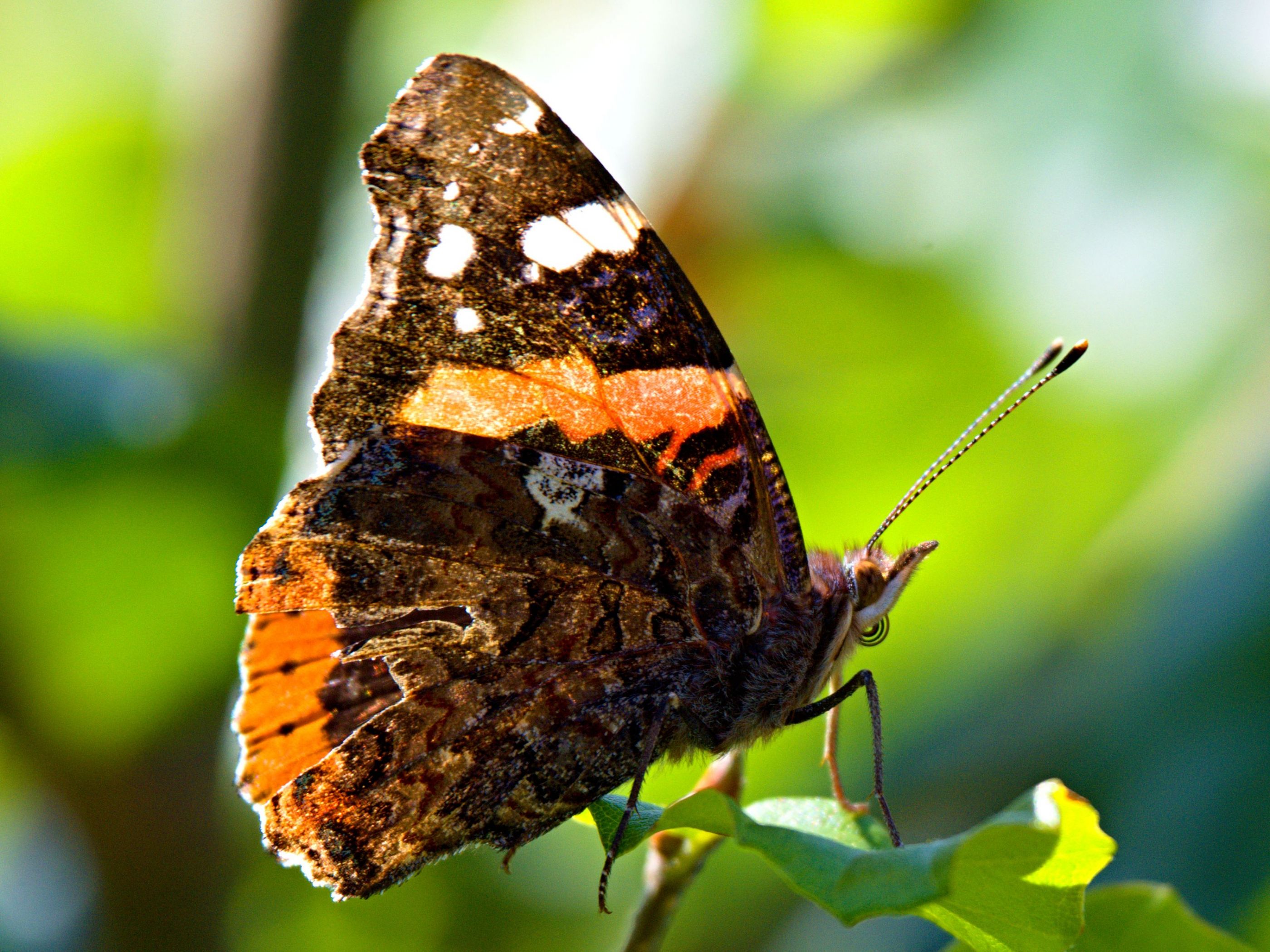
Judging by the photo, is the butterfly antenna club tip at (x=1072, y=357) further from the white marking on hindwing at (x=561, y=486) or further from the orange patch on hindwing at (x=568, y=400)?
the white marking on hindwing at (x=561, y=486)

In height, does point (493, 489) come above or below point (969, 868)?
below

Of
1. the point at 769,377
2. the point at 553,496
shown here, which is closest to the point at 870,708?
the point at 553,496

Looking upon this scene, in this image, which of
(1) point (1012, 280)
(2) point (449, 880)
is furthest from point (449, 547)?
(1) point (1012, 280)

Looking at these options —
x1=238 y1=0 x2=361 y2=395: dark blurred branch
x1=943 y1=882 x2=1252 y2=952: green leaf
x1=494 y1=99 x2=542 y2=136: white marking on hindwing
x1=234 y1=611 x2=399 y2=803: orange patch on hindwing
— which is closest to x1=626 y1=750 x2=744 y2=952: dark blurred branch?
x1=943 y1=882 x2=1252 y2=952: green leaf

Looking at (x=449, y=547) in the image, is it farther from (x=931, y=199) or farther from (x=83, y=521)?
(x=931, y=199)

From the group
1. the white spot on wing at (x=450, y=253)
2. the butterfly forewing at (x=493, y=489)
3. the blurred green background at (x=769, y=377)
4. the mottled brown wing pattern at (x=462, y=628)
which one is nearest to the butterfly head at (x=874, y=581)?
the butterfly forewing at (x=493, y=489)

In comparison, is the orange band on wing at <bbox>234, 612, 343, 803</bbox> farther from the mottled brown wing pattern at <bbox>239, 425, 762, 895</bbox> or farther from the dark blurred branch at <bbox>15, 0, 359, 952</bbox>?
the dark blurred branch at <bbox>15, 0, 359, 952</bbox>

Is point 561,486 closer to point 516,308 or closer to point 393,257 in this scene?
point 516,308

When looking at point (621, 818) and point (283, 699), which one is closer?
point (621, 818)
